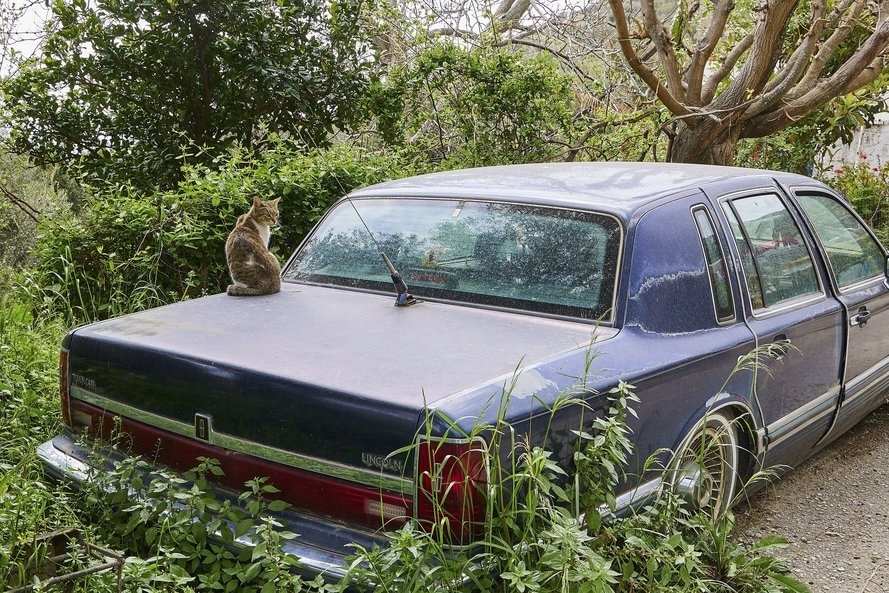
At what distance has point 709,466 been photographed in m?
3.50

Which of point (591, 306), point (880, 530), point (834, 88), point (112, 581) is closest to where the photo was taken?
point (112, 581)

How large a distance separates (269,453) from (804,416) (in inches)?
101

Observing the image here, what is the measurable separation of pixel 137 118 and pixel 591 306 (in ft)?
22.1

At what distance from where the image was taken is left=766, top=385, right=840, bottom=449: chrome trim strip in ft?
12.4

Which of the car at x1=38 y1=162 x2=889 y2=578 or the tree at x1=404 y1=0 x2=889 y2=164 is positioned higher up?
the tree at x1=404 y1=0 x2=889 y2=164

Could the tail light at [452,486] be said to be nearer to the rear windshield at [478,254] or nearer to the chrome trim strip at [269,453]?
the chrome trim strip at [269,453]

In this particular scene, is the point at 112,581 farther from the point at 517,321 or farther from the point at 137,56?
the point at 137,56

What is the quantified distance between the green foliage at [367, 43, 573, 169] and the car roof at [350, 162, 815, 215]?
4042 millimetres

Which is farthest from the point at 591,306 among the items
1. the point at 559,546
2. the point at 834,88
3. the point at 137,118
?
the point at 137,118

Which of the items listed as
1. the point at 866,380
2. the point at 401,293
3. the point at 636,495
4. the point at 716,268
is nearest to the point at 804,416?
the point at 866,380

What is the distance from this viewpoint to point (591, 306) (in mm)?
3295

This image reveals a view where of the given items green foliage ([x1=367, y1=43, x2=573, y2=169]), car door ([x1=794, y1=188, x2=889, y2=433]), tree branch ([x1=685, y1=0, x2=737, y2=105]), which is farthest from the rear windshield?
tree branch ([x1=685, y1=0, x2=737, y2=105])

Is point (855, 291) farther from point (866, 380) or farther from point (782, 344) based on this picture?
point (782, 344)

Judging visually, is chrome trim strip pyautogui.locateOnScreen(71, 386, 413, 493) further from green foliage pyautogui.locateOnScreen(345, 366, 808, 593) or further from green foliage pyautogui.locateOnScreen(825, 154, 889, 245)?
green foliage pyautogui.locateOnScreen(825, 154, 889, 245)
